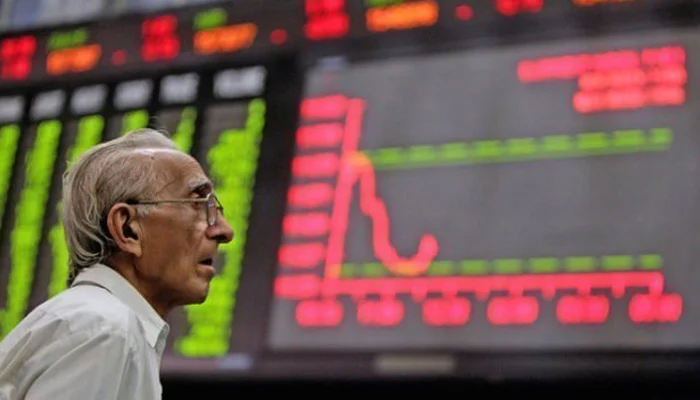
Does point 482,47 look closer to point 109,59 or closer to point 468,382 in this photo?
point 468,382

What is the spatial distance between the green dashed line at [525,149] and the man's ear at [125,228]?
1.21 m

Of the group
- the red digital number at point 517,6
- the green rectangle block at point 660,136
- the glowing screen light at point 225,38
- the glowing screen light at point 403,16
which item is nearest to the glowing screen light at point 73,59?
the glowing screen light at point 225,38

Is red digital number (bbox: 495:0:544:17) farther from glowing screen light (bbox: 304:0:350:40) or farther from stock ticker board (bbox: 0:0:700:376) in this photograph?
glowing screen light (bbox: 304:0:350:40)

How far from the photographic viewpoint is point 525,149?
200 cm

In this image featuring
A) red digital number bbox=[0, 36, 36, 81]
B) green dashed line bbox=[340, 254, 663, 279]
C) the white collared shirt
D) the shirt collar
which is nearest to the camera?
the white collared shirt

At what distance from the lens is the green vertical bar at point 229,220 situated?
2.15 metres

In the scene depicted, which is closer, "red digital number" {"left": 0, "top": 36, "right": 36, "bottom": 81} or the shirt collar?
the shirt collar

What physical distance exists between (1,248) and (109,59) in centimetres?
47

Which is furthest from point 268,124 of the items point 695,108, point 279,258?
point 695,108

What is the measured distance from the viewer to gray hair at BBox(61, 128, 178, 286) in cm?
88

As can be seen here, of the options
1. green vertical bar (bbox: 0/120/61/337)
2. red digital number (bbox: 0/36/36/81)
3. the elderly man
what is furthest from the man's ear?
red digital number (bbox: 0/36/36/81)

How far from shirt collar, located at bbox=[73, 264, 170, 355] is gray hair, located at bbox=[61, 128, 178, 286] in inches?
0.8

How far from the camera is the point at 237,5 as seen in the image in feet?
7.95

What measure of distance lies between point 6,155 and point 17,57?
0.25 m
